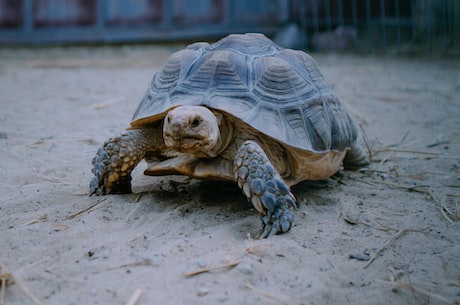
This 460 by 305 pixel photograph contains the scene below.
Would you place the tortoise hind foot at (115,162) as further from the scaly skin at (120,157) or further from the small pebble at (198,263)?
the small pebble at (198,263)

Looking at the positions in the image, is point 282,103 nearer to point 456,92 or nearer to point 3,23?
point 456,92

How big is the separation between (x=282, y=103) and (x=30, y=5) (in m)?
6.84

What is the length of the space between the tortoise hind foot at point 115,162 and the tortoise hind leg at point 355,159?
124cm

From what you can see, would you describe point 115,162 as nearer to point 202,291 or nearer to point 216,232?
point 216,232

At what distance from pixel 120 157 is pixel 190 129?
1.49 ft

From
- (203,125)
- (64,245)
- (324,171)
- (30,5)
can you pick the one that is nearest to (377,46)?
(30,5)

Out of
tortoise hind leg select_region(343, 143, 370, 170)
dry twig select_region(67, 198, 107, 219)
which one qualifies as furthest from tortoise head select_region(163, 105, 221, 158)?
tortoise hind leg select_region(343, 143, 370, 170)

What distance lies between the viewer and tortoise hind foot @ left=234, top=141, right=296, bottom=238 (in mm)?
2072

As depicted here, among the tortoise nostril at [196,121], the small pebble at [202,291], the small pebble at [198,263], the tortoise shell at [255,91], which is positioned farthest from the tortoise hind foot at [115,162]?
the small pebble at [202,291]

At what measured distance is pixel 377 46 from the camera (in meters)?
8.23

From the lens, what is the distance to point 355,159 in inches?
121

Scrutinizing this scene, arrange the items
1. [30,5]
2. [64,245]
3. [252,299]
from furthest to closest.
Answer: [30,5], [64,245], [252,299]

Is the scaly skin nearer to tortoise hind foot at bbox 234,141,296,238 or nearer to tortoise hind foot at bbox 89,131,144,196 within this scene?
tortoise hind foot at bbox 89,131,144,196

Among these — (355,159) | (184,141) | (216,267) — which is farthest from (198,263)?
(355,159)
